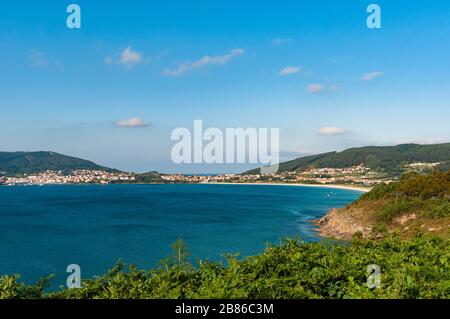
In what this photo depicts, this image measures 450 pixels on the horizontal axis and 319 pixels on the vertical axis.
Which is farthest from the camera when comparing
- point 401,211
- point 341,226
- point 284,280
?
point 341,226

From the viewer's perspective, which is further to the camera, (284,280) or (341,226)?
(341,226)

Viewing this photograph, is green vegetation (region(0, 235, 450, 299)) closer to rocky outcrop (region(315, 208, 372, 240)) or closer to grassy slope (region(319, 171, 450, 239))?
grassy slope (region(319, 171, 450, 239))

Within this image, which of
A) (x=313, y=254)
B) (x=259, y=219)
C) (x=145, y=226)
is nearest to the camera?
(x=313, y=254)

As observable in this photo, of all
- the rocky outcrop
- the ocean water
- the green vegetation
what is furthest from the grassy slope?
the green vegetation

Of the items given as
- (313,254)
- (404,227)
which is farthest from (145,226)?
(313,254)

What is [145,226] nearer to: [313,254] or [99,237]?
[99,237]

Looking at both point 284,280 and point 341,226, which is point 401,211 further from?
point 284,280

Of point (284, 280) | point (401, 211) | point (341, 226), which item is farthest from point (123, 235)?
point (284, 280)
